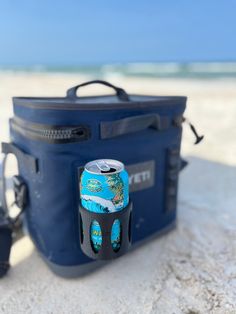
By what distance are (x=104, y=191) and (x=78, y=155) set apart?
26 cm

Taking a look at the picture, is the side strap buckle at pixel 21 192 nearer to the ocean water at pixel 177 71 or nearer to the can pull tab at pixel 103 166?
the can pull tab at pixel 103 166

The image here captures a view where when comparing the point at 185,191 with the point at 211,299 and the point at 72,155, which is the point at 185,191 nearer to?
the point at 211,299

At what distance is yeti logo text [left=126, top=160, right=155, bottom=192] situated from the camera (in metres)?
1.37

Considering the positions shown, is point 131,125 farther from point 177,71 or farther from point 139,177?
point 177,71

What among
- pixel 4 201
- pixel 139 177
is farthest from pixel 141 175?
pixel 4 201

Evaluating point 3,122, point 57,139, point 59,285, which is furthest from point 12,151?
point 3,122

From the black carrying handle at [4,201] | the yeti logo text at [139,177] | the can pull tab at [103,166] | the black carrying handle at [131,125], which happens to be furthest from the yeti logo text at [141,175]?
the black carrying handle at [4,201]

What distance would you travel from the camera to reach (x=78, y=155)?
118 centimetres

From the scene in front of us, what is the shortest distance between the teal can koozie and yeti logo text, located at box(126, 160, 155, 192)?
302 millimetres

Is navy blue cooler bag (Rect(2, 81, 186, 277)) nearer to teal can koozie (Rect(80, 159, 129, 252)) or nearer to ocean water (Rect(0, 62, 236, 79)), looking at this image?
teal can koozie (Rect(80, 159, 129, 252))

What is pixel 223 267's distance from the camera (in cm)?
141

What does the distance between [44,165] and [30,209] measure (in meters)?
0.35

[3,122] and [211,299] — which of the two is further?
[3,122]

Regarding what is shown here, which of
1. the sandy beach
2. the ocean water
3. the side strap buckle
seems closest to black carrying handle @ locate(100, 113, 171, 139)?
the side strap buckle
